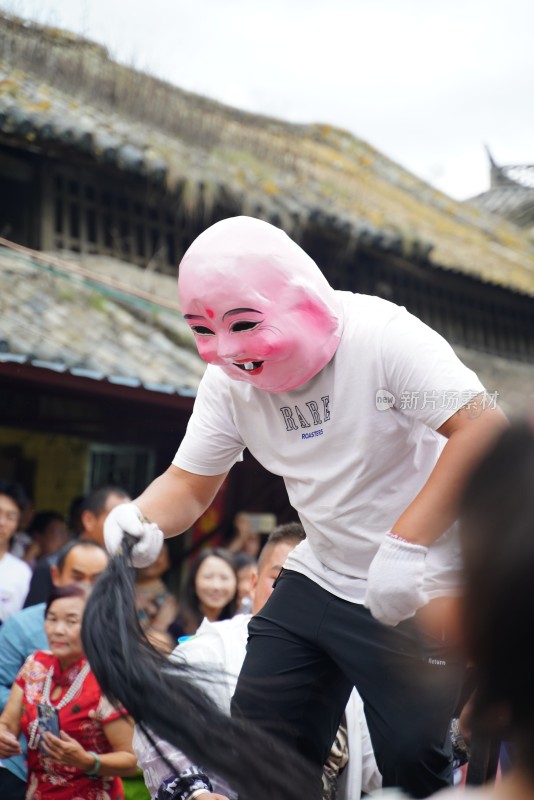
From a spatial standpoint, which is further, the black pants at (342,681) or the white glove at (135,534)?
the white glove at (135,534)

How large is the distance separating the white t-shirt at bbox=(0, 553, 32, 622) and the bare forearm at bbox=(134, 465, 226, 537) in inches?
93.1

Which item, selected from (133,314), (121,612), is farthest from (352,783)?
(133,314)

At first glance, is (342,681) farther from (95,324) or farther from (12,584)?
(95,324)

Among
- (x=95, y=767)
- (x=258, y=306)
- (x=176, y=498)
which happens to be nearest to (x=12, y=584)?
(x=95, y=767)

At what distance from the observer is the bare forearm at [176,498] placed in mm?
2912

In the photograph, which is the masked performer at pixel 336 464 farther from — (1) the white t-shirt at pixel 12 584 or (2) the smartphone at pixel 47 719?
(1) the white t-shirt at pixel 12 584

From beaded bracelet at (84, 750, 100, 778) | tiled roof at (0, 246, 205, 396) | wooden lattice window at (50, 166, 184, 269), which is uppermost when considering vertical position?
wooden lattice window at (50, 166, 184, 269)

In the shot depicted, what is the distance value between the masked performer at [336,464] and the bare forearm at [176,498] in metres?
0.03

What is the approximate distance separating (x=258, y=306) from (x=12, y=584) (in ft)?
10.1

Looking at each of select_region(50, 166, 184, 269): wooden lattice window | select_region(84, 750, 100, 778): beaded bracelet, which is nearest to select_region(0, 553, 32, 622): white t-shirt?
select_region(84, 750, 100, 778): beaded bracelet

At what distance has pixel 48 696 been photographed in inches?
153

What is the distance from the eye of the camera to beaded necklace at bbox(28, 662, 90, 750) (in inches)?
148

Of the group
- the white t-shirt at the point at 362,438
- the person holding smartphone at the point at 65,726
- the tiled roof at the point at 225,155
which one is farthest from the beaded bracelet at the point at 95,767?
the tiled roof at the point at 225,155

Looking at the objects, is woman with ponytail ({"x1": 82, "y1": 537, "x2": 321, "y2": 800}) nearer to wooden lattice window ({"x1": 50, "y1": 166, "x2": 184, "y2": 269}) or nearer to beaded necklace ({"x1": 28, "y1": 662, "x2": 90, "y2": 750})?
beaded necklace ({"x1": 28, "y1": 662, "x2": 90, "y2": 750})
